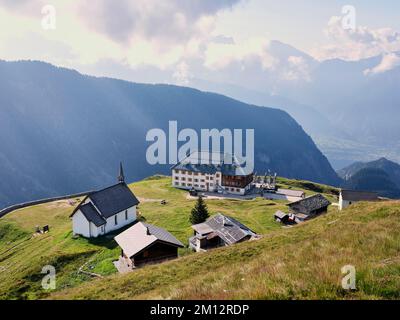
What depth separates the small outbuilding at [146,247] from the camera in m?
44.6

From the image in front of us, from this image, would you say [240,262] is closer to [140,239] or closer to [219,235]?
[140,239]

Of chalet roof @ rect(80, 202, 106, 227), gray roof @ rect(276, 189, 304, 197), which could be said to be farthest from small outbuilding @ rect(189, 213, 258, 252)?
gray roof @ rect(276, 189, 304, 197)

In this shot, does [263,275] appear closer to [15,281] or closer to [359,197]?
[15,281]

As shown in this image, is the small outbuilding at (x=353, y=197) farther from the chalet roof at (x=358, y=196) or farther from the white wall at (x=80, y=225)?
the white wall at (x=80, y=225)

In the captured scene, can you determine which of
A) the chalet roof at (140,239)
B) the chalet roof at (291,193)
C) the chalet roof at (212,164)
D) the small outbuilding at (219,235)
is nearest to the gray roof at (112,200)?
the chalet roof at (140,239)

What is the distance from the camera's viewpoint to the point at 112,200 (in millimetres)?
73125

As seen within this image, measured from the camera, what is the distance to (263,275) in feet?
49.0

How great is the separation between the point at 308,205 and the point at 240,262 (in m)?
62.8

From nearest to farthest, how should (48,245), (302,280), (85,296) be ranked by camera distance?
(302,280)
(85,296)
(48,245)

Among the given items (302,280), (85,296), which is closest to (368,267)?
(302,280)

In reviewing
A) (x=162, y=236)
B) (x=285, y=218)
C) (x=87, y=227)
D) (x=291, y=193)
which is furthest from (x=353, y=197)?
(x=87, y=227)
